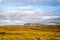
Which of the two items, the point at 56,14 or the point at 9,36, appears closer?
the point at 9,36

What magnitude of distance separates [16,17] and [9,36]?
0.89 feet

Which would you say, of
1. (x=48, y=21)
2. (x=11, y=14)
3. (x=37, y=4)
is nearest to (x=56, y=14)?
(x=48, y=21)

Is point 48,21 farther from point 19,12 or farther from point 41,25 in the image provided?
point 19,12

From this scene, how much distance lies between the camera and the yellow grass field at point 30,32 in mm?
1116

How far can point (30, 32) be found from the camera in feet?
3.80

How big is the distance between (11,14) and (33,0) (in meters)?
0.32

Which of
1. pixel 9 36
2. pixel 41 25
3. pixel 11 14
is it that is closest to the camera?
pixel 9 36

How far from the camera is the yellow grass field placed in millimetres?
1116

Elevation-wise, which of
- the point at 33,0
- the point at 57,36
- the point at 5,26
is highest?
the point at 33,0

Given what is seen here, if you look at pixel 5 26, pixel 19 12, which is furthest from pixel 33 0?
pixel 5 26

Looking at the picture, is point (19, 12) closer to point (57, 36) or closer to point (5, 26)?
point (5, 26)

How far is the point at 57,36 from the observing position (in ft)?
3.69

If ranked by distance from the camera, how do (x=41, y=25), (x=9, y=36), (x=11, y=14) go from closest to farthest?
(x=9, y=36)
(x=41, y=25)
(x=11, y=14)

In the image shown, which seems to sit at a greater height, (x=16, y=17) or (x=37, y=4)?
(x=37, y=4)
